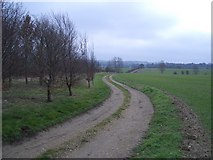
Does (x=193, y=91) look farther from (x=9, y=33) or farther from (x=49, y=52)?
(x=9, y=33)

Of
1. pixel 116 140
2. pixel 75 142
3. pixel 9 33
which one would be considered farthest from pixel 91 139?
pixel 9 33

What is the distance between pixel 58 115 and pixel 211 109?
37.4 feet

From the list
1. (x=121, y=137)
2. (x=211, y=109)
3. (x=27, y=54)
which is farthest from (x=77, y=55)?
(x=121, y=137)

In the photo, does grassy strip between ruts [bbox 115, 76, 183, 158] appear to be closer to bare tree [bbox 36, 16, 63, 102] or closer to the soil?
the soil

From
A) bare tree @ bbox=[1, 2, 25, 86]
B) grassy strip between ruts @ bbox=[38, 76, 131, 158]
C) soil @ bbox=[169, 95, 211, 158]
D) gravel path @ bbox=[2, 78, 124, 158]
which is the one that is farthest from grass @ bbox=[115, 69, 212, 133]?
bare tree @ bbox=[1, 2, 25, 86]

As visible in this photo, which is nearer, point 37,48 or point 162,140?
point 162,140

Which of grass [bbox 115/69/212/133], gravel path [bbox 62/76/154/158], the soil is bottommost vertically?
grass [bbox 115/69/212/133]

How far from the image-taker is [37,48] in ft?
96.6

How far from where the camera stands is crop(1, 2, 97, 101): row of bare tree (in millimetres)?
20453

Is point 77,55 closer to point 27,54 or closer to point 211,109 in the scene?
point 27,54

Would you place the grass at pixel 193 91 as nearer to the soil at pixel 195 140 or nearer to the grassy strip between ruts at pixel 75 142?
the soil at pixel 195 140

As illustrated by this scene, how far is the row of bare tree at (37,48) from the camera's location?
2045 centimetres

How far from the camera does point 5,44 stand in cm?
1984

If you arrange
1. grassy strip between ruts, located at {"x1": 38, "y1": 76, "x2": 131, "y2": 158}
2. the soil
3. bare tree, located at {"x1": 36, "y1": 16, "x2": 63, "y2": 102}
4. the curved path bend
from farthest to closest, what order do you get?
1. bare tree, located at {"x1": 36, "y1": 16, "x2": 63, "y2": 102}
2. the curved path bend
3. grassy strip between ruts, located at {"x1": 38, "y1": 76, "x2": 131, "y2": 158}
4. the soil
